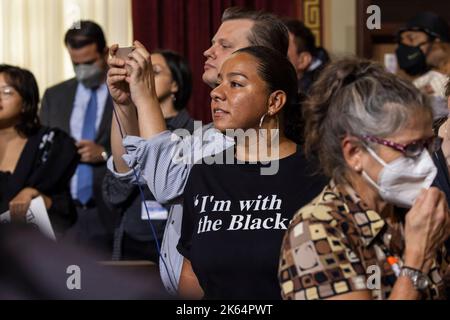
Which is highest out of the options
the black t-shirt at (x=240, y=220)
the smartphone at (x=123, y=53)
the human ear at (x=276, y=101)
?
the smartphone at (x=123, y=53)

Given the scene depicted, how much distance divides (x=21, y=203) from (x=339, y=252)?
2133 millimetres

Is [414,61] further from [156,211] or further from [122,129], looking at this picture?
[122,129]

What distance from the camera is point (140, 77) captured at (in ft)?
8.25

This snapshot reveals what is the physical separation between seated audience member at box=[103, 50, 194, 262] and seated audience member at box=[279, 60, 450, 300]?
1.62m

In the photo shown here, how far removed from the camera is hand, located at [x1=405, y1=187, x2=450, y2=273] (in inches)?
70.9

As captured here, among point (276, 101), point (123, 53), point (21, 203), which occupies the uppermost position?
point (123, 53)

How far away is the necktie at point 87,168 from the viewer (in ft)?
14.8

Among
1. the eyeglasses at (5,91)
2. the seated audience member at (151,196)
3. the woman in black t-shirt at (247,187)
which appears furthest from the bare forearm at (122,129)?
the eyeglasses at (5,91)

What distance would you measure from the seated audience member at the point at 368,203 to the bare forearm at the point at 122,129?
80 cm

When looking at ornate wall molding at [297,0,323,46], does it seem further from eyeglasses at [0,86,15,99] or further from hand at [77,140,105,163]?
eyeglasses at [0,86,15,99]

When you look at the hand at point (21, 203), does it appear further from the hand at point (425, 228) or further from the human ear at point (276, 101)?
the hand at point (425, 228)

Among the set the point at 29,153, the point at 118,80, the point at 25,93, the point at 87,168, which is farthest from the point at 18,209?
the point at 118,80
